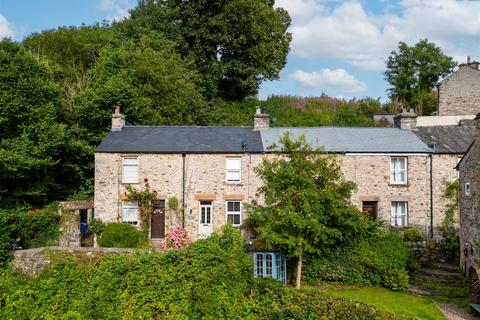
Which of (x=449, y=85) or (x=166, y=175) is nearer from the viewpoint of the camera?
→ (x=166, y=175)

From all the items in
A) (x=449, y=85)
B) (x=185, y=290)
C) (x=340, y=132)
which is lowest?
(x=185, y=290)

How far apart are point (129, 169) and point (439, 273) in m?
15.8

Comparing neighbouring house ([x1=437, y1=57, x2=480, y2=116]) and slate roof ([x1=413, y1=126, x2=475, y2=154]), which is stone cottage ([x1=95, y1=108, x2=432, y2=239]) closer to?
slate roof ([x1=413, y1=126, x2=475, y2=154])

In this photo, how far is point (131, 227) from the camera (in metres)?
21.2

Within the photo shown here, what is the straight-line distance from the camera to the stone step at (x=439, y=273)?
1739 centimetres

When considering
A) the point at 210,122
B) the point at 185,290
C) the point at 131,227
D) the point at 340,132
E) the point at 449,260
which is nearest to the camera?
the point at 185,290

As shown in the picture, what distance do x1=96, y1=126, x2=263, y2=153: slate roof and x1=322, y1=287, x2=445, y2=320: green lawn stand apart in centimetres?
886

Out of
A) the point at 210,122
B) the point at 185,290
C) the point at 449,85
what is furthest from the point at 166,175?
the point at 449,85

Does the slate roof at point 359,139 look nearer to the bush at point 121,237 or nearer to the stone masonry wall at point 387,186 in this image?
the stone masonry wall at point 387,186

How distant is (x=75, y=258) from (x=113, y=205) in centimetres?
773

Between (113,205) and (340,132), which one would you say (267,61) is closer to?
(340,132)

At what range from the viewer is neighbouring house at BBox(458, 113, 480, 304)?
14.8 meters

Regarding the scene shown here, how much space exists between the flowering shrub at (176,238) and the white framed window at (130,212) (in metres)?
2.02

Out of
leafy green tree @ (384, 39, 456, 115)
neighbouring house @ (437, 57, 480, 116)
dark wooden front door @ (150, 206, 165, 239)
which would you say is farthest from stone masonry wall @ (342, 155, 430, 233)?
leafy green tree @ (384, 39, 456, 115)
